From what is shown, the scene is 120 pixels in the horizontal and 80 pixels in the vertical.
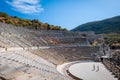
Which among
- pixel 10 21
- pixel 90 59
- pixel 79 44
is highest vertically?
pixel 10 21

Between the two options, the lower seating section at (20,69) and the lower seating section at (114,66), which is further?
the lower seating section at (114,66)

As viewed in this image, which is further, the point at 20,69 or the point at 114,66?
the point at 114,66

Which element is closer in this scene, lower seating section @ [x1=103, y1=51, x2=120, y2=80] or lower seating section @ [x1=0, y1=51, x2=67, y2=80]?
lower seating section @ [x1=0, y1=51, x2=67, y2=80]

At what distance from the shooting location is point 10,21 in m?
60.6

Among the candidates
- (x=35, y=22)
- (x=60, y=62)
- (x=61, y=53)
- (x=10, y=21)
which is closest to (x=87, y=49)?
(x=61, y=53)

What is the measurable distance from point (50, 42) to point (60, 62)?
10.1 metres

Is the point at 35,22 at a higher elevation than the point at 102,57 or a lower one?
higher

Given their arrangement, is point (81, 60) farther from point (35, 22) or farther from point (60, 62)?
point (35, 22)

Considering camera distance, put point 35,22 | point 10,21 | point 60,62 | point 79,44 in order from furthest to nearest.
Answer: point 35,22
point 10,21
point 79,44
point 60,62

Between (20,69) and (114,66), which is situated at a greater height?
(20,69)

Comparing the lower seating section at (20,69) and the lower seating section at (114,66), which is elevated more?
the lower seating section at (20,69)

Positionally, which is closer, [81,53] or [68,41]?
[81,53]

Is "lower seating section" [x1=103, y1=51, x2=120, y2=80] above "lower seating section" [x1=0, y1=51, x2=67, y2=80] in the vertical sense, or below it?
below

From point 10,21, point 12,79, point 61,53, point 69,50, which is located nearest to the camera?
point 12,79
